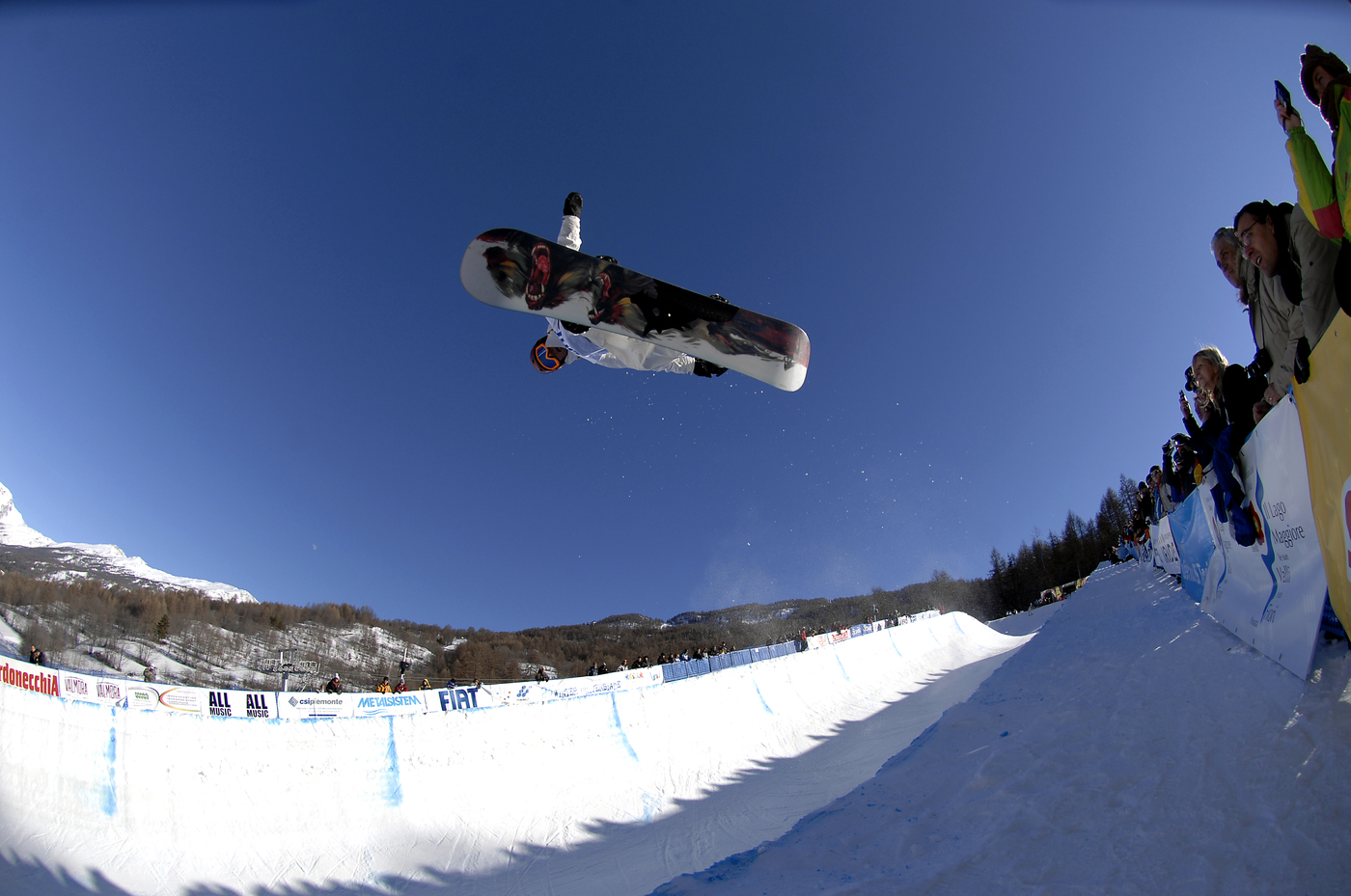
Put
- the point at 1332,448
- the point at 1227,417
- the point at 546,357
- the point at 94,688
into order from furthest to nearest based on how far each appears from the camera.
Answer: the point at 94,688 < the point at 546,357 < the point at 1227,417 < the point at 1332,448

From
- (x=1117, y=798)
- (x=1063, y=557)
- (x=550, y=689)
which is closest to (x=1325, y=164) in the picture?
(x=1117, y=798)

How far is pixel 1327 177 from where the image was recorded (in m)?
2.58

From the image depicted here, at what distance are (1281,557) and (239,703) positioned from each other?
14690mm

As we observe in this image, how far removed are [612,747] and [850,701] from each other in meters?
6.78

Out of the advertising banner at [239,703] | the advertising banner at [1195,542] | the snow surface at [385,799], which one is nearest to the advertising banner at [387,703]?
the advertising banner at [239,703]

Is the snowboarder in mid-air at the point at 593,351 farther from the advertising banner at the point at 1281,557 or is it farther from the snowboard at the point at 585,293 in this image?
the advertising banner at the point at 1281,557

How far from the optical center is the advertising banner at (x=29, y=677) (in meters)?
7.77

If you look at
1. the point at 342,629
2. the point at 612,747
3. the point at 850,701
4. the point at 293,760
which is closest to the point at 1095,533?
the point at 850,701

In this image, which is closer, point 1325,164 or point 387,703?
point 1325,164

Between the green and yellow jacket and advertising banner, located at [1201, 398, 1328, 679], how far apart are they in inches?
49.3

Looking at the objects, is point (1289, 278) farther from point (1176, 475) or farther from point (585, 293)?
point (1176, 475)

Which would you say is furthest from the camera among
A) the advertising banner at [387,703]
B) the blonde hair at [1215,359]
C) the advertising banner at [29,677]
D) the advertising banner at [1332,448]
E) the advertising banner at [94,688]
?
the advertising banner at [387,703]

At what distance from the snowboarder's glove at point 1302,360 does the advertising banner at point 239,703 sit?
13.9 m

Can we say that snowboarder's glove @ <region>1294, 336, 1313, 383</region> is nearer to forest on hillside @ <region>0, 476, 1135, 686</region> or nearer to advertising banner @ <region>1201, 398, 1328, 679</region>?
advertising banner @ <region>1201, 398, 1328, 679</region>
